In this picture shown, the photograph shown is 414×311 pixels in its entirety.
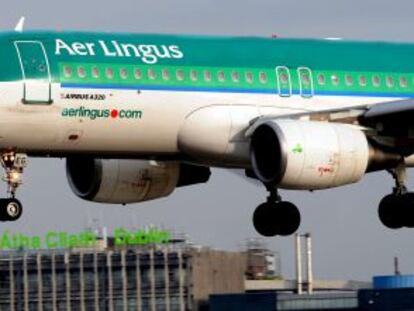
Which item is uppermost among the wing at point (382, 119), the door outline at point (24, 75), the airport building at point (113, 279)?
the airport building at point (113, 279)

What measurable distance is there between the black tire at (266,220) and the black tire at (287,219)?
0.14 metres

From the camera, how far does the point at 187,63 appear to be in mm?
53844

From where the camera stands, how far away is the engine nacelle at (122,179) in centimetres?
5722

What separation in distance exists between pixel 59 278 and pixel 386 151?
100871 millimetres

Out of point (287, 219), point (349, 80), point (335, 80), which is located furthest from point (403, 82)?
point (287, 219)

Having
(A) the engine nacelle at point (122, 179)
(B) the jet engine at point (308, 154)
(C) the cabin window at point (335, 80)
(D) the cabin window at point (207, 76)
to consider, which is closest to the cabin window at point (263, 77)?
(D) the cabin window at point (207, 76)

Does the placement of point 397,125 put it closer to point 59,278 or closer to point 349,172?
point 349,172

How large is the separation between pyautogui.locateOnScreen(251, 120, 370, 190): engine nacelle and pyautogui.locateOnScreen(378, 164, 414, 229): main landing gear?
286 cm

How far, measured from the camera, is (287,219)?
57.2 meters

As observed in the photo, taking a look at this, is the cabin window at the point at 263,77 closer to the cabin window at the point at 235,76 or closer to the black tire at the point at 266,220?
the cabin window at the point at 235,76

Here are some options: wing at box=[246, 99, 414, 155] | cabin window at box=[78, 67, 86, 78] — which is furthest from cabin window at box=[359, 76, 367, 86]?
cabin window at box=[78, 67, 86, 78]

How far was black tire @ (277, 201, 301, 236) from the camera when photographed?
2248 inches

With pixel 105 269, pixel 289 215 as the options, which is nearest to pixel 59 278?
pixel 105 269

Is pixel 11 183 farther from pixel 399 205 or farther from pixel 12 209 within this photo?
pixel 399 205
